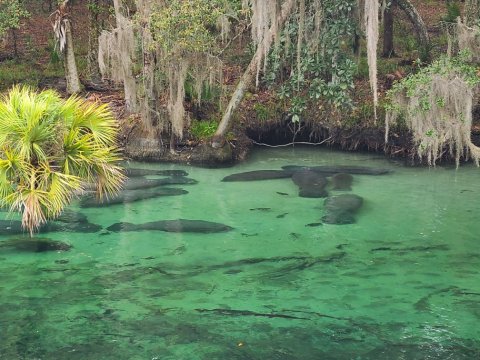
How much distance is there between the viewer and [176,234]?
12461 mm

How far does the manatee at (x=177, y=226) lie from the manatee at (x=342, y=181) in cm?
396

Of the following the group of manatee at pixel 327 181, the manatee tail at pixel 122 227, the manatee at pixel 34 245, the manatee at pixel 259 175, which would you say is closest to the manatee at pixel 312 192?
the group of manatee at pixel 327 181

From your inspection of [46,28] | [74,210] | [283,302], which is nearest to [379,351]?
[283,302]

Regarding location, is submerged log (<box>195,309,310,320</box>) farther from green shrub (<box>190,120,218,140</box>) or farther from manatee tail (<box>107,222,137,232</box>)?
green shrub (<box>190,120,218,140</box>)

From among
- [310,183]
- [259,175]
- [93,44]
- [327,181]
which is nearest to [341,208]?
[310,183]

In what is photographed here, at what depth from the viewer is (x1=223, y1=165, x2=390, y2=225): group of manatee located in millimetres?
13750

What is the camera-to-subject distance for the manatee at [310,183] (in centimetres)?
1541

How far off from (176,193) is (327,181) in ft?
12.2

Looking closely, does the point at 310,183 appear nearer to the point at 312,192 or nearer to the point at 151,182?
the point at 312,192

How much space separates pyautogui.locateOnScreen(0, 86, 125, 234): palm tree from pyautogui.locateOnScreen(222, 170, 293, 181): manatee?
6205 millimetres

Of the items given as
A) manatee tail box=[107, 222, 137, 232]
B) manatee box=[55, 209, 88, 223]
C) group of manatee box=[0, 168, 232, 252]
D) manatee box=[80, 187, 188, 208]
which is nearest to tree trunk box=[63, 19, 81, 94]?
group of manatee box=[0, 168, 232, 252]

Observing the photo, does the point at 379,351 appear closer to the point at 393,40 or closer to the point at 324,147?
the point at 324,147

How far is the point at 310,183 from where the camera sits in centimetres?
1628

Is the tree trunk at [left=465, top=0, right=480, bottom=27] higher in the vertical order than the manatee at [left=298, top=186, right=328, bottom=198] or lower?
higher
